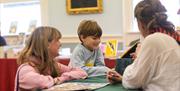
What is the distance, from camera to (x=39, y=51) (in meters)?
1.74

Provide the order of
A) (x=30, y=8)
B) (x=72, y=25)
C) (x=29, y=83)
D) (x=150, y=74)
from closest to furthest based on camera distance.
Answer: (x=150, y=74) < (x=29, y=83) < (x=72, y=25) < (x=30, y=8)

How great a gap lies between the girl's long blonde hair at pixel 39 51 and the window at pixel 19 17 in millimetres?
3827

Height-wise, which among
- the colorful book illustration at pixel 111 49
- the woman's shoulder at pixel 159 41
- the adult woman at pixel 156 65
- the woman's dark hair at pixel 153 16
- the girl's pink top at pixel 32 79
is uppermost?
the woman's dark hair at pixel 153 16

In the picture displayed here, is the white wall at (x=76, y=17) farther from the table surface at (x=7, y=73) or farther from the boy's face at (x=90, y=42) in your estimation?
the boy's face at (x=90, y=42)

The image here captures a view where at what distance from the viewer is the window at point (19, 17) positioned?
5.60m

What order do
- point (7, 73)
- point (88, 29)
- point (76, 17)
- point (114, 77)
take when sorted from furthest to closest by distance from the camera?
point (76, 17)
point (7, 73)
point (88, 29)
point (114, 77)

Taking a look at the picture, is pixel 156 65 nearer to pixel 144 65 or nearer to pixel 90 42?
pixel 144 65

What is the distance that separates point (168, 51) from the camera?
1436 millimetres

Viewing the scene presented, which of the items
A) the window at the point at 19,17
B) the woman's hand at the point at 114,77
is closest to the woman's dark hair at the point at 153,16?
the woman's hand at the point at 114,77

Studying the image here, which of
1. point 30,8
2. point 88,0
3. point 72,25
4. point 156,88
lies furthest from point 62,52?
point 156,88

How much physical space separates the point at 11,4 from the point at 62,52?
1619mm

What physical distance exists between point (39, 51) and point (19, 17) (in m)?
4.21

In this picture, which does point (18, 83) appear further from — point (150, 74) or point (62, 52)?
point (62, 52)

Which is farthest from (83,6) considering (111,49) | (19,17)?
(19,17)
